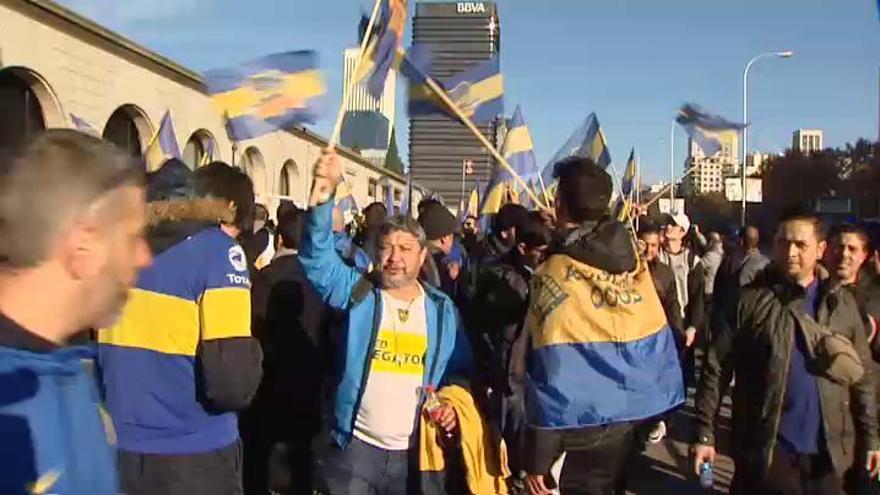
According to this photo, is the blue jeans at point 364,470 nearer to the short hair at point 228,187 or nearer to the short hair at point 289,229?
the short hair at point 228,187

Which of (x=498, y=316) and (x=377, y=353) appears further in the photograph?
(x=498, y=316)

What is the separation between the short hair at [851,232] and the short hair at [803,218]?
770 millimetres

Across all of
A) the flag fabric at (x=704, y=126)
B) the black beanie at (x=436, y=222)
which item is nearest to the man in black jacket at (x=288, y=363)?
the black beanie at (x=436, y=222)

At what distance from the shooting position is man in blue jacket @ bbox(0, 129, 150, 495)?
1.71 m

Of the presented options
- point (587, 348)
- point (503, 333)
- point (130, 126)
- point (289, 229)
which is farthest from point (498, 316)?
point (130, 126)

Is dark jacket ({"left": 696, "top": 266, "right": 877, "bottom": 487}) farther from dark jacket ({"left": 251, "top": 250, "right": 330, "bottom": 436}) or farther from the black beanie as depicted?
the black beanie

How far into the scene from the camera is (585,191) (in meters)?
4.25

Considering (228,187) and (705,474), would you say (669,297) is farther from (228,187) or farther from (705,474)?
(228,187)

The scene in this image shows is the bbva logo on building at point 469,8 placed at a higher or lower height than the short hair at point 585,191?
higher

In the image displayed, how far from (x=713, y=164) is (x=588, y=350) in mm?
62595

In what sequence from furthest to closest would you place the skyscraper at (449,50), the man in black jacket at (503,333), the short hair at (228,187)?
the skyscraper at (449,50)
the man in black jacket at (503,333)
the short hair at (228,187)

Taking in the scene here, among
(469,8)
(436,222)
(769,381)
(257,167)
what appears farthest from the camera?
(257,167)

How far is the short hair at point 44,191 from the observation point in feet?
5.75

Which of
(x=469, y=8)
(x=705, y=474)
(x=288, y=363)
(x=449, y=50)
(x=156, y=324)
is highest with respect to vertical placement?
(x=469, y=8)
